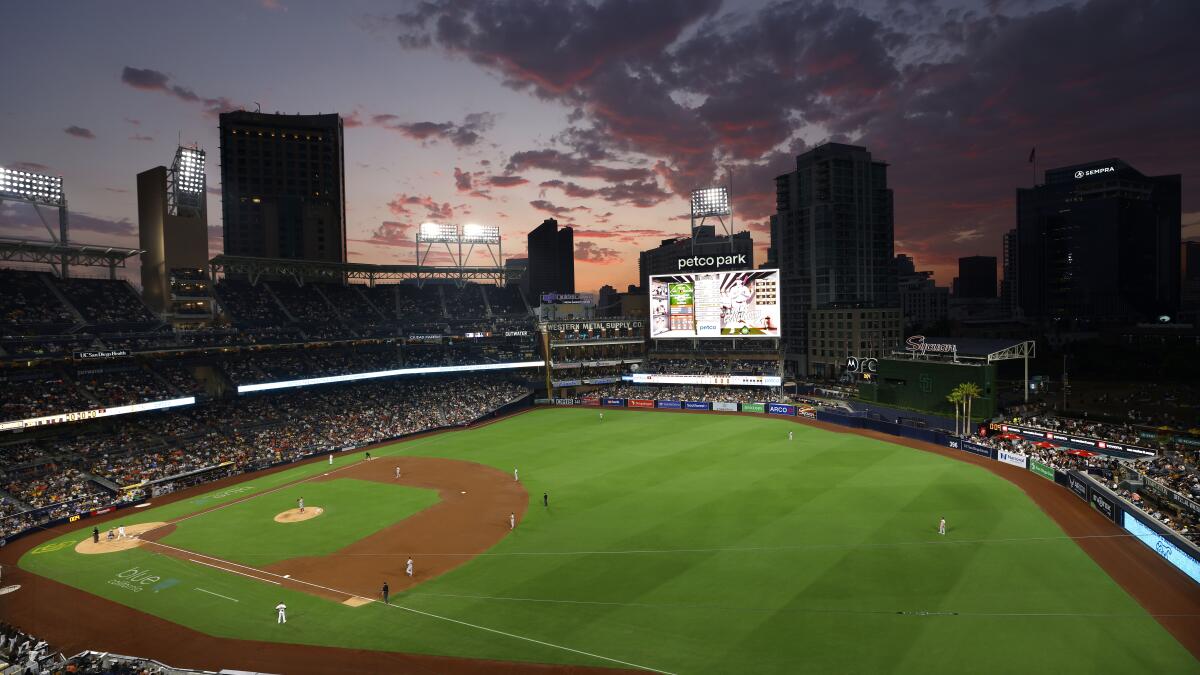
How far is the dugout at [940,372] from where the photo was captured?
169 ft

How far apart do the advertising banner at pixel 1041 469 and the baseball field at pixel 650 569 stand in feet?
10.2

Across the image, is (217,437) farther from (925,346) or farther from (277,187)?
(277,187)

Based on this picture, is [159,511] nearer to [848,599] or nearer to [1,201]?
[1,201]

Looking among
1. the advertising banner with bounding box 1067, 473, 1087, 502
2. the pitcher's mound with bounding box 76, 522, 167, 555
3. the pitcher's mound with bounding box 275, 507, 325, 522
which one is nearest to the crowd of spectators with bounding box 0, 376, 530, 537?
the pitcher's mound with bounding box 76, 522, 167, 555

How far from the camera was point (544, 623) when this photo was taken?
21766 millimetres

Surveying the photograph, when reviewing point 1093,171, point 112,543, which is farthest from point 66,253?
point 1093,171

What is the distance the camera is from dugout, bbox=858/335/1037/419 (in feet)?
169

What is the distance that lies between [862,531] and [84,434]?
174 feet

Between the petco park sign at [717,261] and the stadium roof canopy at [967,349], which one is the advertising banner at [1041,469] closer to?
the stadium roof canopy at [967,349]

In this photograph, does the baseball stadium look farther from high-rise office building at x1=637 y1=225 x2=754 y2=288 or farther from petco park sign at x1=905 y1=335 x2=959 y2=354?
high-rise office building at x1=637 y1=225 x2=754 y2=288

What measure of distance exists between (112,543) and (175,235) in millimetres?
33579

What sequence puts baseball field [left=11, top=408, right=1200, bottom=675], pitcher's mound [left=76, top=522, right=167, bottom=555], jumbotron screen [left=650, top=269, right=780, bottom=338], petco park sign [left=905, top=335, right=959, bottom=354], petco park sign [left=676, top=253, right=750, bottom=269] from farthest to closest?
petco park sign [left=676, top=253, right=750, bottom=269], jumbotron screen [left=650, top=269, right=780, bottom=338], petco park sign [left=905, top=335, right=959, bottom=354], pitcher's mound [left=76, top=522, right=167, bottom=555], baseball field [left=11, top=408, right=1200, bottom=675]

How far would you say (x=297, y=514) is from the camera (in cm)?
3572

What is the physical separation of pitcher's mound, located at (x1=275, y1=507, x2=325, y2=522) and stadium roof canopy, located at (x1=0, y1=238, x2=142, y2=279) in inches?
1393
